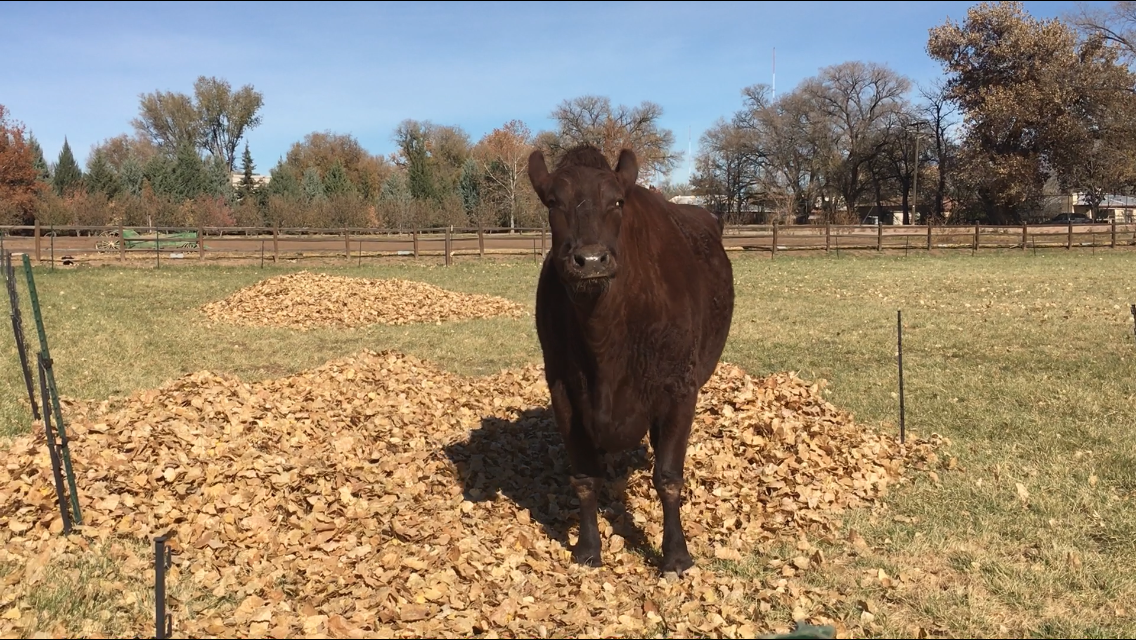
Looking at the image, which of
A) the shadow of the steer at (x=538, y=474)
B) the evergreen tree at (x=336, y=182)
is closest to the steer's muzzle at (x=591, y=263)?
the shadow of the steer at (x=538, y=474)

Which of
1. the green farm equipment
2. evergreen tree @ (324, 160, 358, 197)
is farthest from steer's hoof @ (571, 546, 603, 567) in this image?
evergreen tree @ (324, 160, 358, 197)

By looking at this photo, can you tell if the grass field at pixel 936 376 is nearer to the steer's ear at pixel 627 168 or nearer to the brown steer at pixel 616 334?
the brown steer at pixel 616 334

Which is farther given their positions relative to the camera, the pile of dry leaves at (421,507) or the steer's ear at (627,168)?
the steer's ear at (627,168)

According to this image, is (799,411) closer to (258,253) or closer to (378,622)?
(378,622)

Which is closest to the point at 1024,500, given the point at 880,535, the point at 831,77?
the point at 880,535

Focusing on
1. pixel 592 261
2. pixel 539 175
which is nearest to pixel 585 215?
pixel 592 261

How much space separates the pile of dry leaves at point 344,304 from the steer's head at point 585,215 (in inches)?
469

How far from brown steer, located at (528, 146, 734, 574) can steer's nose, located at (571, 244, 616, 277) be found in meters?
0.12

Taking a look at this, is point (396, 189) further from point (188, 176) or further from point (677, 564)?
point (677, 564)

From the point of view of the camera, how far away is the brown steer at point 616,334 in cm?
412

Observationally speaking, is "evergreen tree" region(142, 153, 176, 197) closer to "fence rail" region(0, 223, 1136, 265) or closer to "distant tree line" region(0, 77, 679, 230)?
"distant tree line" region(0, 77, 679, 230)

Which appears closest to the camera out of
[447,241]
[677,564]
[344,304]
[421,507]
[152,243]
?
[677,564]

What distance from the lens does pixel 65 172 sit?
187 ft

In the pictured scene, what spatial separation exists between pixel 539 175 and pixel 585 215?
585 millimetres
